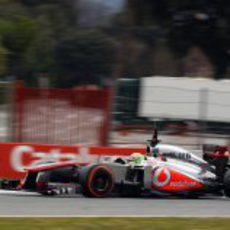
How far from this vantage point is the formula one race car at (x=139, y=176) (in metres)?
11.4

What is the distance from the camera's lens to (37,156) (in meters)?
13.8

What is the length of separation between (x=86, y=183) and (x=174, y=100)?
7.84 metres

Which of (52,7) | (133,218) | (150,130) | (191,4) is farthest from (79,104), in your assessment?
(52,7)

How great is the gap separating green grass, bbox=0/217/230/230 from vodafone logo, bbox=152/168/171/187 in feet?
8.73

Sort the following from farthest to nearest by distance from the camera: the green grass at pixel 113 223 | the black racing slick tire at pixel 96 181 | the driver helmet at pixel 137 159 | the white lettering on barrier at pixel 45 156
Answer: the white lettering on barrier at pixel 45 156 < the driver helmet at pixel 137 159 < the black racing slick tire at pixel 96 181 < the green grass at pixel 113 223

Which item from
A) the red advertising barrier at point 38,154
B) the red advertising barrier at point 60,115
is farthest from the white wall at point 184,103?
the red advertising barrier at point 38,154

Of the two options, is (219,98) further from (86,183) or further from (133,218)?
(133,218)

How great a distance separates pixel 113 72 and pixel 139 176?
189 ft

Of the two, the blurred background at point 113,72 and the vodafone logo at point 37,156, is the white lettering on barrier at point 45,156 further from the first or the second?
the blurred background at point 113,72

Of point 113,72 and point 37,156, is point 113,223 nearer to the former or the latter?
point 37,156

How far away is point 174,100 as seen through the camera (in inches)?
742

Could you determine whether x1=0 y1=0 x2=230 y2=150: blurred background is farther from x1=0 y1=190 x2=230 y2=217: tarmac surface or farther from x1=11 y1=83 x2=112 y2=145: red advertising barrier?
x1=0 y1=190 x2=230 y2=217: tarmac surface

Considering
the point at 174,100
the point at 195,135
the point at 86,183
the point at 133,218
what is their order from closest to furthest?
1. the point at 133,218
2. the point at 86,183
3. the point at 195,135
4. the point at 174,100

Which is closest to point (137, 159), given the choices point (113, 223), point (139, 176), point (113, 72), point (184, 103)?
point (139, 176)
